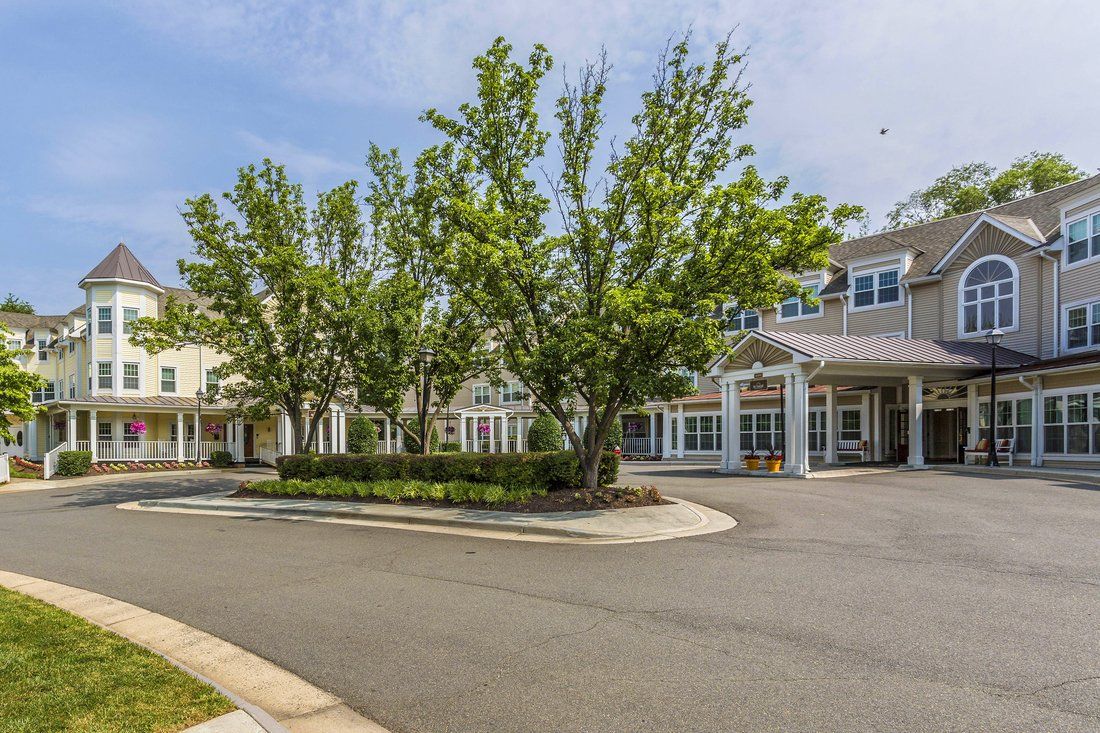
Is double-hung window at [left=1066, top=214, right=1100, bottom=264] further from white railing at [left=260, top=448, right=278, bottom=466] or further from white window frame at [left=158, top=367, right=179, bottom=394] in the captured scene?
white window frame at [left=158, top=367, right=179, bottom=394]

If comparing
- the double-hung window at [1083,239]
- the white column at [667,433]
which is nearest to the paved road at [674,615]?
the double-hung window at [1083,239]

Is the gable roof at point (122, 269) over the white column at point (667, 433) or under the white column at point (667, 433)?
over

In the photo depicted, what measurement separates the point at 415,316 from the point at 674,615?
12.5m

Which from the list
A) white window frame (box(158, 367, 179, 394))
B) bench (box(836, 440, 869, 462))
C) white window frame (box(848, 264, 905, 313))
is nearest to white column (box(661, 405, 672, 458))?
bench (box(836, 440, 869, 462))

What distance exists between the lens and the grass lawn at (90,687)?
4.01 metres

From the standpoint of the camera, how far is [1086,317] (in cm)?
2089

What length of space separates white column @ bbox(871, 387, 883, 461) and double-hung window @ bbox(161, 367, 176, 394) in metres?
34.8

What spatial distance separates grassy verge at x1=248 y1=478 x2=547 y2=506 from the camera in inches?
552

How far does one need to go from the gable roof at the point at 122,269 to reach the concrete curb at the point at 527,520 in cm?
2429

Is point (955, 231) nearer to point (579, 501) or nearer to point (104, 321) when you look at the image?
point (579, 501)

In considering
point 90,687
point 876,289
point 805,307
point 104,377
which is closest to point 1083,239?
point 876,289

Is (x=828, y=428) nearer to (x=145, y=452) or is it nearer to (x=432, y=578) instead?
(x=432, y=578)

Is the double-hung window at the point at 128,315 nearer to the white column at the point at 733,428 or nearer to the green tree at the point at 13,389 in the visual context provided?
the green tree at the point at 13,389

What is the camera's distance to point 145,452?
110 feet
